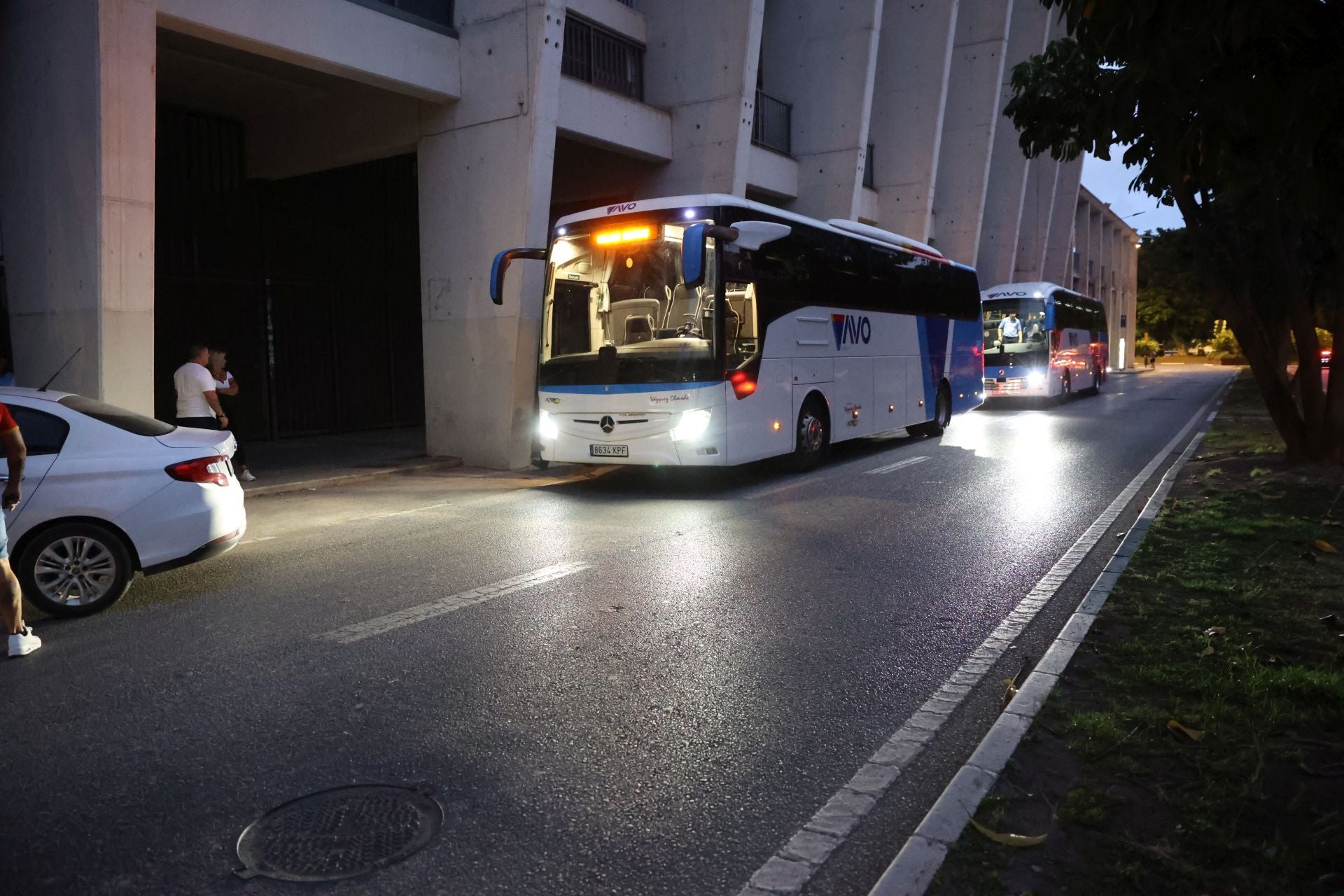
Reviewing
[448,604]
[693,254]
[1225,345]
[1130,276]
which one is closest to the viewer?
[448,604]

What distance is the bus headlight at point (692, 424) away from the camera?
11492 millimetres

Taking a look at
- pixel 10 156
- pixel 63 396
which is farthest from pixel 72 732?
pixel 10 156

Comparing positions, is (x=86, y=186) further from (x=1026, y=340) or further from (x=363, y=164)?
(x=1026, y=340)

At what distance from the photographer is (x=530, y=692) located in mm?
4910

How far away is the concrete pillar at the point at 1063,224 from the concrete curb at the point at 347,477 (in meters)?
37.5

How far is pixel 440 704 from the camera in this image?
4.74 metres

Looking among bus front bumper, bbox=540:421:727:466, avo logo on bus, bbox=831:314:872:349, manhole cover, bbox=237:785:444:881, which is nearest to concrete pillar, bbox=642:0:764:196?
avo logo on bus, bbox=831:314:872:349

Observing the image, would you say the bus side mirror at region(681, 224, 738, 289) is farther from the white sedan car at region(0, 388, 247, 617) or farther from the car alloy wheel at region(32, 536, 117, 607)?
the car alloy wheel at region(32, 536, 117, 607)

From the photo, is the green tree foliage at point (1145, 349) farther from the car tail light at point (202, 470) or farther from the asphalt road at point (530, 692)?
the car tail light at point (202, 470)

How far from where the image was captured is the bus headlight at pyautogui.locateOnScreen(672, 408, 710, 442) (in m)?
11.5

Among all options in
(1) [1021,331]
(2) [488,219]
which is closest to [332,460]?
(2) [488,219]

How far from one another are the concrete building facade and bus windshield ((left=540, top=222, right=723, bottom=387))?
248cm

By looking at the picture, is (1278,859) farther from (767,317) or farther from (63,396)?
(767,317)

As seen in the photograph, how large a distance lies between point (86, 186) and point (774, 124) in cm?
1681
